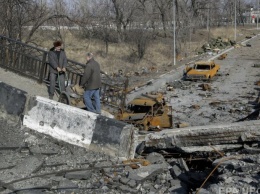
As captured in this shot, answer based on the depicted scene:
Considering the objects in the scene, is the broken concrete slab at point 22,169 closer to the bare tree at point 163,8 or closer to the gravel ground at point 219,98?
the gravel ground at point 219,98

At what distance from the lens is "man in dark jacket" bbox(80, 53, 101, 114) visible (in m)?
10.1

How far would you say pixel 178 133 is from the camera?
28.3 ft

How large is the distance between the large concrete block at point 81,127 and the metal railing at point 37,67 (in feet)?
9.31

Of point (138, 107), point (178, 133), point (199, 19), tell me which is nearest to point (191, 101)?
point (138, 107)

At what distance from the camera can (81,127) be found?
27.3 feet

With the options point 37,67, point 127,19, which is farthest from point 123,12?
point 37,67

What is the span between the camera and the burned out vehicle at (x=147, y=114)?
11938 millimetres

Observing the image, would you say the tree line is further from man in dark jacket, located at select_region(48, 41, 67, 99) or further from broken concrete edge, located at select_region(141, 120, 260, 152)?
broken concrete edge, located at select_region(141, 120, 260, 152)

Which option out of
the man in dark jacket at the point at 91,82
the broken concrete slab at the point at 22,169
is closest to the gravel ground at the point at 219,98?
the man in dark jacket at the point at 91,82

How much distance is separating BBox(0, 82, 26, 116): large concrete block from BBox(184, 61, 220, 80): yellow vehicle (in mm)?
16333

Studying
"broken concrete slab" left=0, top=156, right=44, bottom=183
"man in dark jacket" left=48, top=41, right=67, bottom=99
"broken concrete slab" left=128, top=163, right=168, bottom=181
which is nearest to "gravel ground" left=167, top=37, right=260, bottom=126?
"man in dark jacket" left=48, top=41, right=67, bottom=99

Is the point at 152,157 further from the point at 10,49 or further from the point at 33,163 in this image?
the point at 10,49

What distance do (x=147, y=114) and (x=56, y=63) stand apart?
320 cm

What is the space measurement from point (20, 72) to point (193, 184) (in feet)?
22.8
